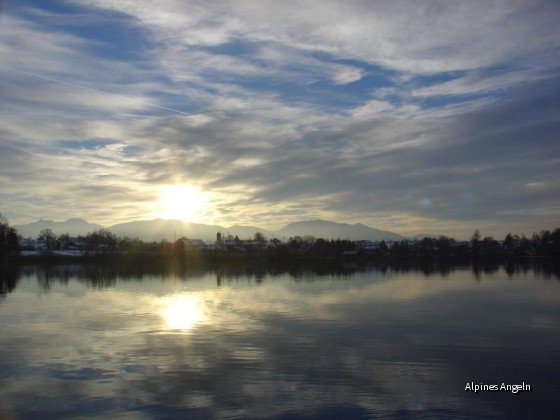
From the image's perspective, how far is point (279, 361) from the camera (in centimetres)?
1848

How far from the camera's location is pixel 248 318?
95.9 ft

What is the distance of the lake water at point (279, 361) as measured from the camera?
13844 mm

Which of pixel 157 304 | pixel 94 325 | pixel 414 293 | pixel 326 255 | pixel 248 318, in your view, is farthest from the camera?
pixel 326 255

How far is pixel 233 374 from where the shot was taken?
16.8m

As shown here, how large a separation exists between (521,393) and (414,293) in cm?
2986

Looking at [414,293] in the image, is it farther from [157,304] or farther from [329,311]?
[157,304]

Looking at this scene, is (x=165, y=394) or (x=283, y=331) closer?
(x=165, y=394)

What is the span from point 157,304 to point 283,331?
15.0 metres

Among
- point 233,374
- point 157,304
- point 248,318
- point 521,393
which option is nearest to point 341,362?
point 233,374

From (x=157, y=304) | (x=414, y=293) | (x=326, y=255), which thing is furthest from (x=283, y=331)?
(x=326, y=255)

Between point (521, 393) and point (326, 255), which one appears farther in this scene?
point (326, 255)

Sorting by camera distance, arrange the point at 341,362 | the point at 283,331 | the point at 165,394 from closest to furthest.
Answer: the point at 165,394
the point at 341,362
the point at 283,331

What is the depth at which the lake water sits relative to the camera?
45.4ft

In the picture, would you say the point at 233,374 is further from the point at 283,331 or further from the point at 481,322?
the point at 481,322
